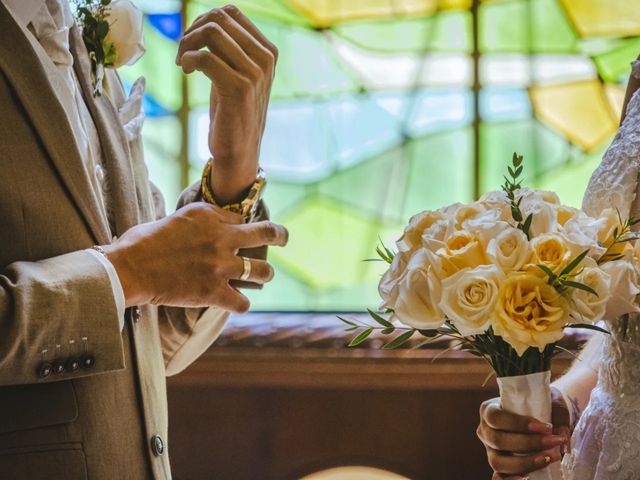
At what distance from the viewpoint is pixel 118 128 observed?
1.83 metres

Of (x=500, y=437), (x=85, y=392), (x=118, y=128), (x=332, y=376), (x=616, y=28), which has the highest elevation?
(x=616, y=28)

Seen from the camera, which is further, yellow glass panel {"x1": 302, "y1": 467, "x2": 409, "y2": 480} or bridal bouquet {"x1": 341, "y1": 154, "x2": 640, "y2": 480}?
yellow glass panel {"x1": 302, "y1": 467, "x2": 409, "y2": 480}

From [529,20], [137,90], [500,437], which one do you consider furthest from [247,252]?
[529,20]

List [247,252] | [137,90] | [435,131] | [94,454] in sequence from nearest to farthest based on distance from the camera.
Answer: [94,454]
[247,252]
[137,90]
[435,131]

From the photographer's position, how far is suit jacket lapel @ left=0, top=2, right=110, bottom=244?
1.49 m

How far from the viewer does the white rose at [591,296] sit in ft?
4.47

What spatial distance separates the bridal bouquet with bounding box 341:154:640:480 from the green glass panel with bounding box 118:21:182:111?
10.3 ft

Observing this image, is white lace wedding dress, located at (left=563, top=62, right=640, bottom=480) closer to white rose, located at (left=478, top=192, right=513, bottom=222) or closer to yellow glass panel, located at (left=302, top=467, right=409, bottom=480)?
white rose, located at (left=478, top=192, right=513, bottom=222)

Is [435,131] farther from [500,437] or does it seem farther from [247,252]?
→ [500,437]

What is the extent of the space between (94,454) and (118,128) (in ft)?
2.09

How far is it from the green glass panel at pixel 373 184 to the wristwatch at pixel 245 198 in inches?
100

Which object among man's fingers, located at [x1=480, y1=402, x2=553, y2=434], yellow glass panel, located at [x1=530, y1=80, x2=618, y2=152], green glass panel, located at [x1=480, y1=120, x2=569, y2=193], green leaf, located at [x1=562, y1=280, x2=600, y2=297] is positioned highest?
yellow glass panel, located at [x1=530, y1=80, x2=618, y2=152]

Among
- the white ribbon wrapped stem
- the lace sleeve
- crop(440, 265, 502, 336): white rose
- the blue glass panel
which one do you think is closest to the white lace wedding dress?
the lace sleeve

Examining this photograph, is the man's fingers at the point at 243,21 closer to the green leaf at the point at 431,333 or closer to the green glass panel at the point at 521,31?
→ the green leaf at the point at 431,333
